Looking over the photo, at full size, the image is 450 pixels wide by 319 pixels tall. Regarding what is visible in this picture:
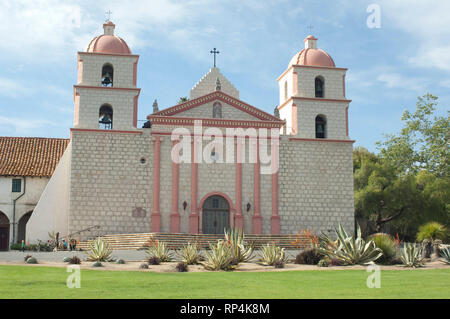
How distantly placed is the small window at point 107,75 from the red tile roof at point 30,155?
21.1 ft

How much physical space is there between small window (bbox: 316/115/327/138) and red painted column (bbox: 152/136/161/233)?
9716 millimetres

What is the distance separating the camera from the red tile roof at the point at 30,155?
3584cm

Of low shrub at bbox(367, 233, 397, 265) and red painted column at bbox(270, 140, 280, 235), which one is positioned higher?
red painted column at bbox(270, 140, 280, 235)

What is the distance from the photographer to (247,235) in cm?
3102

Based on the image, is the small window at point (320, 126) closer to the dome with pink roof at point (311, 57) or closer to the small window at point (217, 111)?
the dome with pink roof at point (311, 57)

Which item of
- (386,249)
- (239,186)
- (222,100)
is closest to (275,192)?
(239,186)

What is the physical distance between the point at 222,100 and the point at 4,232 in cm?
1608

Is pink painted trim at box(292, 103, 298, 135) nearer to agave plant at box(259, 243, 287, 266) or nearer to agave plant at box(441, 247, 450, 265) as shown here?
agave plant at box(441, 247, 450, 265)

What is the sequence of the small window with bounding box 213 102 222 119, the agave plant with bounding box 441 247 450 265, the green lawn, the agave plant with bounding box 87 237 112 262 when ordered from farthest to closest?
1. the small window with bounding box 213 102 222 119
2. the agave plant with bounding box 87 237 112 262
3. the agave plant with bounding box 441 247 450 265
4. the green lawn

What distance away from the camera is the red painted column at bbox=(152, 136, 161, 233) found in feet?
105

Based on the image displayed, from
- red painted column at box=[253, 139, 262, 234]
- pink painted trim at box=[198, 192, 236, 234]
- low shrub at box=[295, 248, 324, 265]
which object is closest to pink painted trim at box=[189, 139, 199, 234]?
pink painted trim at box=[198, 192, 236, 234]

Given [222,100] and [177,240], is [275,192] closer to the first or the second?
[222,100]
